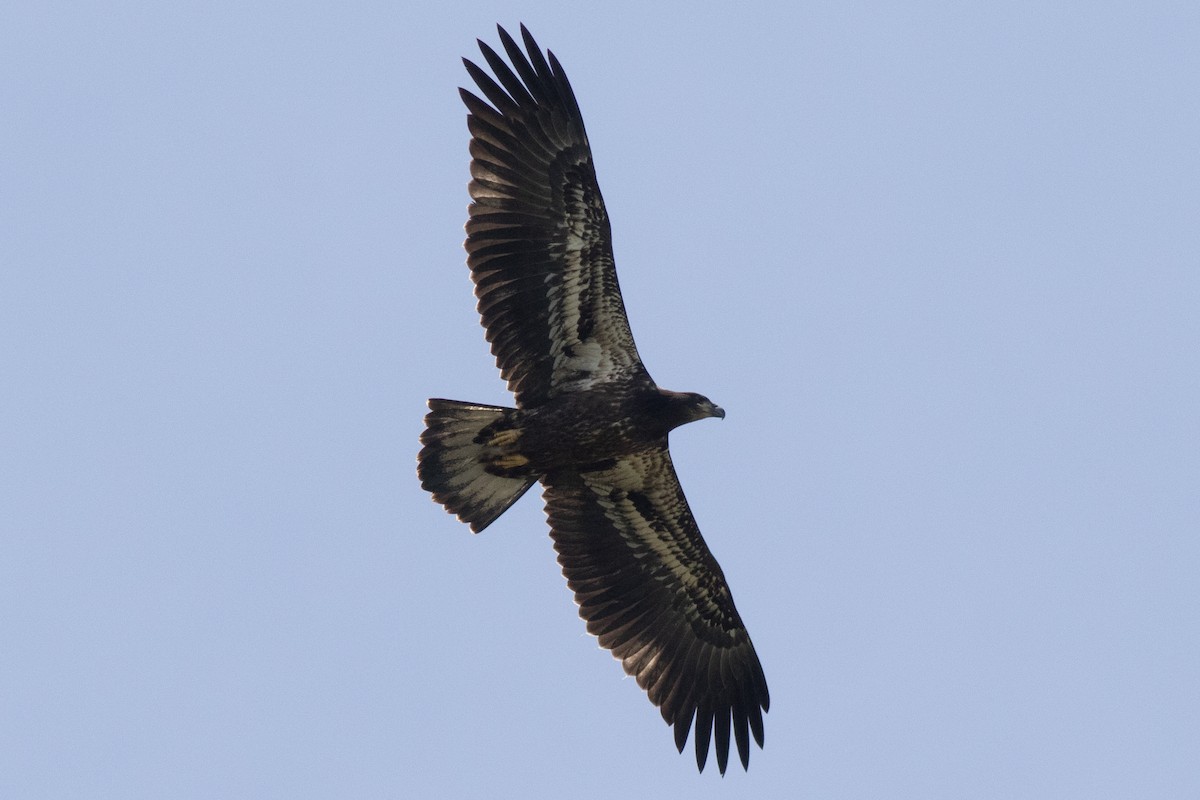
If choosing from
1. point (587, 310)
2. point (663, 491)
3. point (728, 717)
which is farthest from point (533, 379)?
point (728, 717)

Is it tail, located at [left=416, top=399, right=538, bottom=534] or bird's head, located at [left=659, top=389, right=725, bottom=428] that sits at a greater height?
bird's head, located at [left=659, top=389, right=725, bottom=428]

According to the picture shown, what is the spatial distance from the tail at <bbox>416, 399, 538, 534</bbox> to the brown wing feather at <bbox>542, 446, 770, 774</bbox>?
2.56 feet

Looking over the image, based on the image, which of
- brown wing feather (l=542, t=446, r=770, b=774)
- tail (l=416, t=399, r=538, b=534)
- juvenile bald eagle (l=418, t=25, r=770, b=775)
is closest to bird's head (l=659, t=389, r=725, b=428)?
juvenile bald eagle (l=418, t=25, r=770, b=775)

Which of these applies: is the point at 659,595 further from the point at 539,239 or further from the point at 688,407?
the point at 539,239

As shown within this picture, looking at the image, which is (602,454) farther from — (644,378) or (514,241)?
(514,241)

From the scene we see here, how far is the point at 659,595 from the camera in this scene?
16250 mm

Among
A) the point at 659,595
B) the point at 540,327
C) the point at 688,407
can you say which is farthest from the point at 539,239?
the point at 659,595

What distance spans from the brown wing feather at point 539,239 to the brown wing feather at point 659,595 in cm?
119

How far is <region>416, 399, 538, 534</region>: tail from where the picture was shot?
15.0m

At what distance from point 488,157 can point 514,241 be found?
76cm

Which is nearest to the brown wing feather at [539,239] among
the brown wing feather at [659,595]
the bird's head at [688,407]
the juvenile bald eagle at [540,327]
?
the juvenile bald eagle at [540,327]

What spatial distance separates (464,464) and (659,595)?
242 cm

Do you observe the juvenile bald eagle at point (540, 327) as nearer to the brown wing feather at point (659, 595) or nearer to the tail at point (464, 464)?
the tail at point (464, 464)

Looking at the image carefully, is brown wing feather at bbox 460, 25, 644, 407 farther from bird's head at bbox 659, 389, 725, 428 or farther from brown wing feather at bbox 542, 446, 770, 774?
brown wing feather at bbox 542, 446, 770, 774
